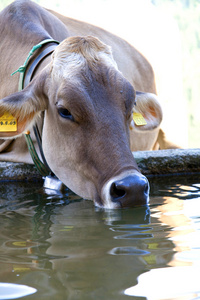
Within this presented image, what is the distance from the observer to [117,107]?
2848mm

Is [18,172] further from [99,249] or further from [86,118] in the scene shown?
[99,249]

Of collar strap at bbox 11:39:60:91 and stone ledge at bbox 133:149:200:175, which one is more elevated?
collar strap at bbox 11:39:60:91

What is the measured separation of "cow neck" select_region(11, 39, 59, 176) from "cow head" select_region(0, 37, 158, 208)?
24 cm

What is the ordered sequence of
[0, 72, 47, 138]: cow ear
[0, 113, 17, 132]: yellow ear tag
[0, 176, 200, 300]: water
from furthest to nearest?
[0, 113, 17, 132]: yellow ear tag
[0, 72, 47, 138]: cow ear
[0, 176, 200, 300]: water

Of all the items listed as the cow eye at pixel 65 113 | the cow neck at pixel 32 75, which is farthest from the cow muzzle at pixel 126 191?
the cow neck at pixel 32 75

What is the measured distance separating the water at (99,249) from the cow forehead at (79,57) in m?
0.77

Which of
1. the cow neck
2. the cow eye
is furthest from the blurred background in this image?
the cow eye

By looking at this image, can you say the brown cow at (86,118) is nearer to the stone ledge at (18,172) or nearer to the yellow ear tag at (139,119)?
the yellow ear tag at (139,119)

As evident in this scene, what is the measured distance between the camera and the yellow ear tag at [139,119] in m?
3.39

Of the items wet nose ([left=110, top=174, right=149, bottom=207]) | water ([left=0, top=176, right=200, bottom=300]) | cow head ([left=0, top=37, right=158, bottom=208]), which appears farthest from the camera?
cow head ([left=0, top=37, right=158, bottom=208])

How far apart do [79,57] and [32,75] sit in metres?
0.74

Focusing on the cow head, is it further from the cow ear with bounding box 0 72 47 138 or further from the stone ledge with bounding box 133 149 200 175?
the stone ledge with bounding box 133 149 200 175

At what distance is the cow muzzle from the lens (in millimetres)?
2494

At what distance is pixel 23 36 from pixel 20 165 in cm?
115
